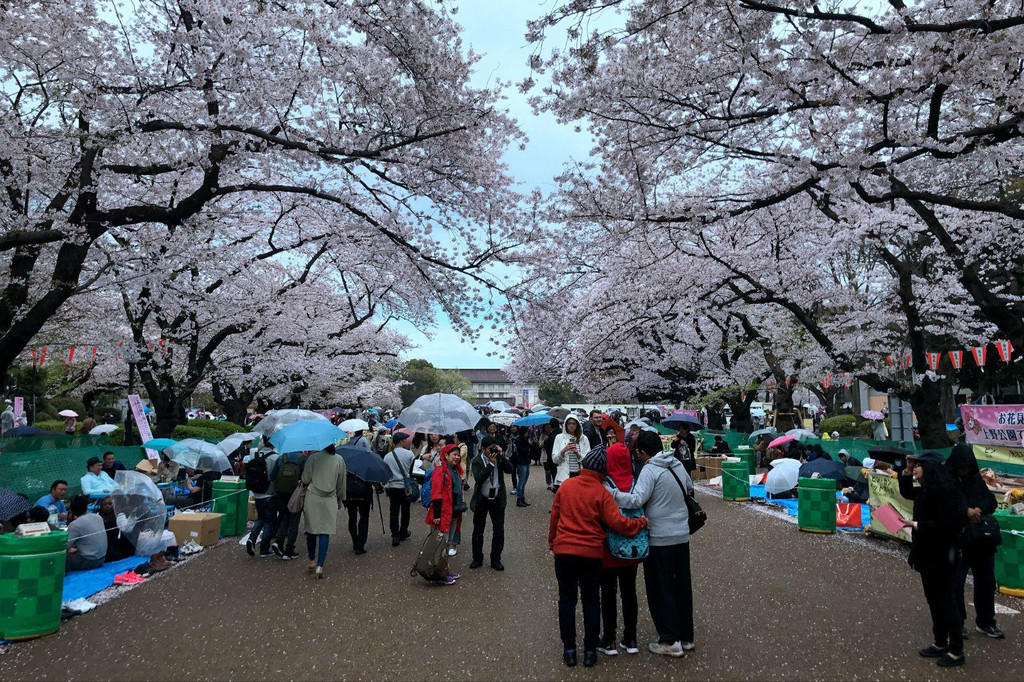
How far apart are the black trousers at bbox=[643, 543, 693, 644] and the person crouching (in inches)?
14.5

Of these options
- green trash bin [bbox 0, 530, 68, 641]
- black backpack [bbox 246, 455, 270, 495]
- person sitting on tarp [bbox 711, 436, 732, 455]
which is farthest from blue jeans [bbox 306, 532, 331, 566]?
person sitting on tarp [bbox 711, 436, 732, 455]

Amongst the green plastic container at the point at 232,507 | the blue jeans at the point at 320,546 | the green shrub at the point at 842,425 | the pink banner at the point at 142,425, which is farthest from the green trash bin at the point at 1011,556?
the green shrub at the point at 842,425

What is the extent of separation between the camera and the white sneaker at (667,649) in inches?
194

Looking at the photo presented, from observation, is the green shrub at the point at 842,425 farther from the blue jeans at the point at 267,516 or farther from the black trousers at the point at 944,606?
the blue jeans at the point at 267,516

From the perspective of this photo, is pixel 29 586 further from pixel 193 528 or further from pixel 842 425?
pixel 842 425

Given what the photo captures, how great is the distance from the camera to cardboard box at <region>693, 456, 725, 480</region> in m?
18.3

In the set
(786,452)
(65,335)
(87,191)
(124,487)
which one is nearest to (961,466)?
(124,487)

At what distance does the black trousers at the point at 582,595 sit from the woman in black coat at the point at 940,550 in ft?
7.98

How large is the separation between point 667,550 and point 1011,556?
4481 millimetres

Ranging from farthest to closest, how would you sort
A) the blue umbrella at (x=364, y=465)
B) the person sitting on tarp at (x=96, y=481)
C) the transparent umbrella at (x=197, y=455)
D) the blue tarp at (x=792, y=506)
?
1. the transparent umbrella at (x=197, y=455)
2. the blue tarp at (x=792, y=506)
3. the person sitting on tarp at (x=96, y=481)
4. the blue umbrella at (x=364, y=465)

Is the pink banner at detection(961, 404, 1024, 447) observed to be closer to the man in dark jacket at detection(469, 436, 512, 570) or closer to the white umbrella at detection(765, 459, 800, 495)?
the white umbrella at detection(765, 459, 800, 495)

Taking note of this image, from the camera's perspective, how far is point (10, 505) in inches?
316

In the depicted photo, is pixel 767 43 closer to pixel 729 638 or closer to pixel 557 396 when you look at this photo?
pixel 729 638

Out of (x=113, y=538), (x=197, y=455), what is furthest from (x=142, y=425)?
(x=113, y=538)
